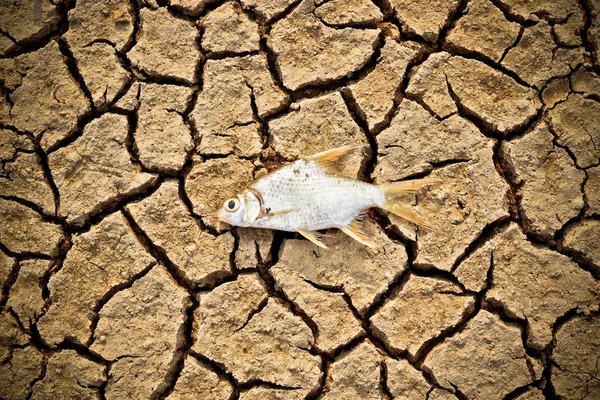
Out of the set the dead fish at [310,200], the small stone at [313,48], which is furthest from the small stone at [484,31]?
the dead fish at [310,200]

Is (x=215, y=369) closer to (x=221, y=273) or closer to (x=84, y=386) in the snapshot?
(x=221, y=273)

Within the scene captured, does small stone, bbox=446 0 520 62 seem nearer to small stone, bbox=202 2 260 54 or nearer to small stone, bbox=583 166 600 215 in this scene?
small stone, bbox=583 166 600 215

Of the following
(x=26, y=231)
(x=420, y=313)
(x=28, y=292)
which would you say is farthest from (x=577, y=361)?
(x=26, y=231)

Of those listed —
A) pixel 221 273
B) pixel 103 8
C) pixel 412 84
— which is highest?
pixel 103 8

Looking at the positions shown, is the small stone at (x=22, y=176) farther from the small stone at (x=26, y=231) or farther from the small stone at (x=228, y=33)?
the small stone at (x=228, y=33)

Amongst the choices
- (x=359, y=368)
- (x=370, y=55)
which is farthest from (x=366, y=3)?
(x=359, y=368)

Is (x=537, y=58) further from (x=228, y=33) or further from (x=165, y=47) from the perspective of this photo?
(x=165, y=47)

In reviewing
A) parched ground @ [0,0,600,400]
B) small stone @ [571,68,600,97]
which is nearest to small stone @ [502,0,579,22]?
parched ground @ [0,0,600,400]
